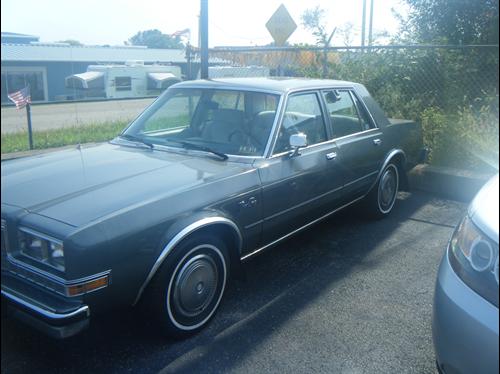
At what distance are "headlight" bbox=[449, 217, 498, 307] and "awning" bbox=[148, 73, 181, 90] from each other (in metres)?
23.0

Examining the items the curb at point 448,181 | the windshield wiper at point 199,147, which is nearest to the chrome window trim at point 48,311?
the windshield wiper at point 199,147

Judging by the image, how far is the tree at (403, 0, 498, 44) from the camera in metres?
6.42

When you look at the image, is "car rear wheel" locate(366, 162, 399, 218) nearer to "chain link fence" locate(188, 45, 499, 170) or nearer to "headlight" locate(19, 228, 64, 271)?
"chain link fence" locate(188, 45, 499, 170)

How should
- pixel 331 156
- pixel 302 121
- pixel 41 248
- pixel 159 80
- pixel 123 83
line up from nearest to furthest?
pixel 41 248
pixel 302 121
pixel 331 156
pixel 159 80
pixel 123 83

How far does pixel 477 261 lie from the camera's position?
2.15 metres

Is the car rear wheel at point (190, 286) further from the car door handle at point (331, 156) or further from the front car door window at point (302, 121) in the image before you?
the car door handle at point (331, 156)

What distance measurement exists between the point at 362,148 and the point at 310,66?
566 centimetres

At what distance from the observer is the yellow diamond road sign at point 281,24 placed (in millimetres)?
9750

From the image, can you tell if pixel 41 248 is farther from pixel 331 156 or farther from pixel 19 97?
pixel 331 156

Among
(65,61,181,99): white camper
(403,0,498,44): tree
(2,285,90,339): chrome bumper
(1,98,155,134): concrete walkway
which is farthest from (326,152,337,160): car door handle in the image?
(65,61,181,99): white camper

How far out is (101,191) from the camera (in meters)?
2.92

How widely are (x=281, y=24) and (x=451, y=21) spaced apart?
329 centimetres

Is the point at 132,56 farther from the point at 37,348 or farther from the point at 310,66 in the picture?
the point at 37,348

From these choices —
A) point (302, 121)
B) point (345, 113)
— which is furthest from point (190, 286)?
point (345, 113)
